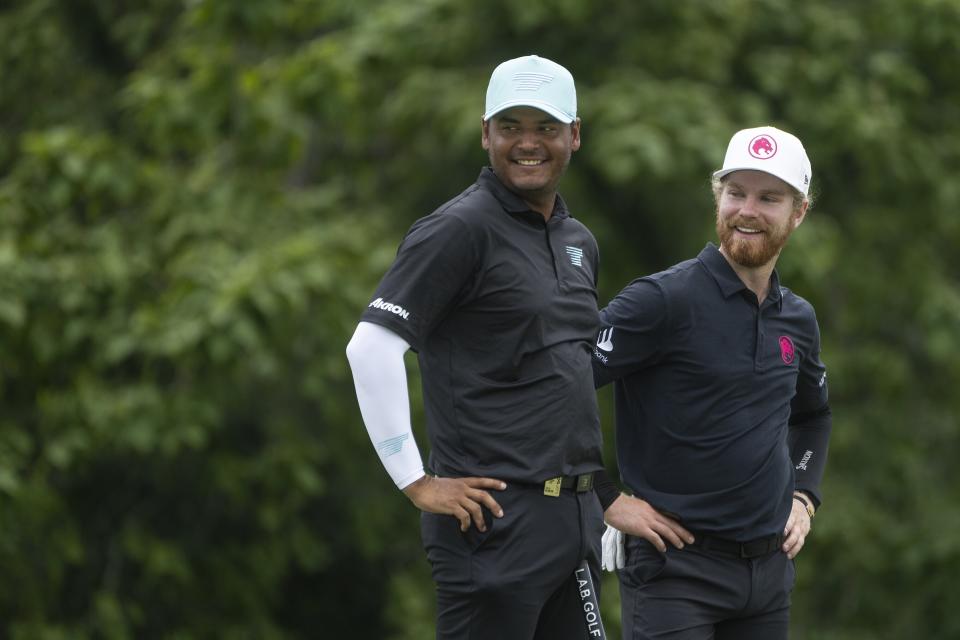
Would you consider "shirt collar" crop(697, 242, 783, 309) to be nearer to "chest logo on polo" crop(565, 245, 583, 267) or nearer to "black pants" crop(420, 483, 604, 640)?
"chest logo on polo" crop(565, 245, 583, 267)

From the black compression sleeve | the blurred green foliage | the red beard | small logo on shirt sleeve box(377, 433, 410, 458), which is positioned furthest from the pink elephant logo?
the blurred green foliage

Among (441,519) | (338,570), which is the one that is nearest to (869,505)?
(338,570)

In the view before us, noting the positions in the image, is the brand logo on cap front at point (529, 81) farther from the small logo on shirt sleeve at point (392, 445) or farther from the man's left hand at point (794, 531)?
the man's left hand at point (794, 531)

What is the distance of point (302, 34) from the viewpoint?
27.2ft

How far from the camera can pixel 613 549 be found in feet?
11.4

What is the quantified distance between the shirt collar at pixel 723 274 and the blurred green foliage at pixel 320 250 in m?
3.25

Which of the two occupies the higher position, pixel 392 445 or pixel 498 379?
pixel 498 379

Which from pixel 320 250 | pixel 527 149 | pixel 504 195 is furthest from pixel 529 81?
pixel 320 250

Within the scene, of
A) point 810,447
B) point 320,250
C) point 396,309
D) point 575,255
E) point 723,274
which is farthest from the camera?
point 320,250

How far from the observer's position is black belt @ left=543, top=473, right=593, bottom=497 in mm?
3102

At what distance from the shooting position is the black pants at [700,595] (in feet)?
10.8

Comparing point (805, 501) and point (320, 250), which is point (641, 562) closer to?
point (805, 501)

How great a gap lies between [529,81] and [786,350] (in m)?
0.89

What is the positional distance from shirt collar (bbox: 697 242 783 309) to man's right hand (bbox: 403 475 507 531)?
2.42 ft
